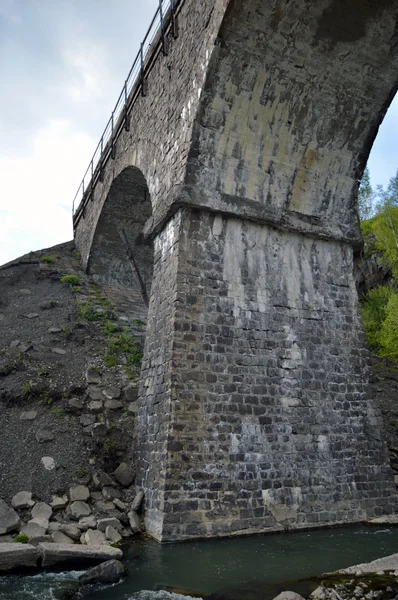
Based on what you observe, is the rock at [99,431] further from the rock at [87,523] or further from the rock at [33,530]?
the rock at [33,530]

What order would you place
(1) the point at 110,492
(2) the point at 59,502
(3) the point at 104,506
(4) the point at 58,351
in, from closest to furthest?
(2) the point at 59,502 < (3) the point at 104,506 < (1) the point at 110,492 < (4) the point at 58,351

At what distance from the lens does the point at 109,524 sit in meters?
6.82

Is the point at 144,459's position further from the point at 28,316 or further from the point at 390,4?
the point at 390,4

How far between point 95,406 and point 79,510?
7.54 ft

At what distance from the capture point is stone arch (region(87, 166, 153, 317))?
45.4 ft

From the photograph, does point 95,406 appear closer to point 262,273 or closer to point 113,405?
point 113,405

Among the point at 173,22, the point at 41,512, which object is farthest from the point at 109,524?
the point at 173,22

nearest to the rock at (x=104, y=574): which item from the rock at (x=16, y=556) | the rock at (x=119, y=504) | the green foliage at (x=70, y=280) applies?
the rock at (x=16, y=556)

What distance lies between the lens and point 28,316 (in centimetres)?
1238

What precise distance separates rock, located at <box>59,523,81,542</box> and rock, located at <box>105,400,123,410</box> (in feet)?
8.78

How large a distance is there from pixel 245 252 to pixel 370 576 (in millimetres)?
5302

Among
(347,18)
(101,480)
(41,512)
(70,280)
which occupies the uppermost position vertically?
(347,18)

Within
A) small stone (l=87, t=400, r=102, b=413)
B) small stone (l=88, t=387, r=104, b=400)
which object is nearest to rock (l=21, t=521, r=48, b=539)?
small stone (l=87, t=400, r=102, b=413)

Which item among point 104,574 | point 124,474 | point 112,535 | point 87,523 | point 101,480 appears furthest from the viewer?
point 124,474
